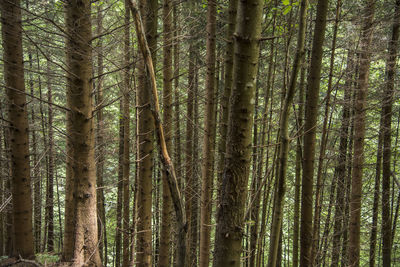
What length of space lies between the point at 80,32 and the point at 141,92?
4.57ft

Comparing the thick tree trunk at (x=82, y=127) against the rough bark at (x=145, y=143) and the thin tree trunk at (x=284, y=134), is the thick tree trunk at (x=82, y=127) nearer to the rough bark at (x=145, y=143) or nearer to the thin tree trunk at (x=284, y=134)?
the rough bark at (x=145, y=143)

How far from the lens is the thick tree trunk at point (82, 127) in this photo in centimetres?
355

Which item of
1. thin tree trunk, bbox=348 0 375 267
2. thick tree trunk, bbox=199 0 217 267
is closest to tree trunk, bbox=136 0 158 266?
thick tree trunk, bbox=199 0 217 267

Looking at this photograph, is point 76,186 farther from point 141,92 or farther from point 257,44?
point 257,44

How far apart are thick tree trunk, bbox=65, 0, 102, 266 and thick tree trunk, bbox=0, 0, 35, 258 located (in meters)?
2.02

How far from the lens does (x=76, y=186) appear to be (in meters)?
3.82

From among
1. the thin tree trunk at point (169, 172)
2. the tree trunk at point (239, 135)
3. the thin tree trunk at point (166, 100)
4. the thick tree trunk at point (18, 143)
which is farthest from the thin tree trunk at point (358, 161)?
the thick tree trunk at point (18, 143)

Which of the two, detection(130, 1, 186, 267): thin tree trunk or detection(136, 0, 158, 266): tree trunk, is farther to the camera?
detection(136, 0, 158, 266): tree trunk

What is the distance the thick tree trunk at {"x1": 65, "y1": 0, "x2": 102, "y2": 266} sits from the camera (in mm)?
3549

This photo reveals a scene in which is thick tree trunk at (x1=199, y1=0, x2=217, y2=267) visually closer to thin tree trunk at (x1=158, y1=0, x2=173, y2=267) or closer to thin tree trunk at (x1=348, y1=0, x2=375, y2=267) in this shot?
thin tree trunk at (x1=158, y1=0, x2=173, y2=267)

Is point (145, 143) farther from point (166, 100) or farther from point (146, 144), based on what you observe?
point (166, 100)

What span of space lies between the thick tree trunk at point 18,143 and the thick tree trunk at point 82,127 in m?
2.02

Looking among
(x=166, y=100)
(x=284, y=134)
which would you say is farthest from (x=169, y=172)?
(x=166, y=100)

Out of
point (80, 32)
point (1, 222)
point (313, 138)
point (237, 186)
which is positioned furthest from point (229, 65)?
point (1, 222)
